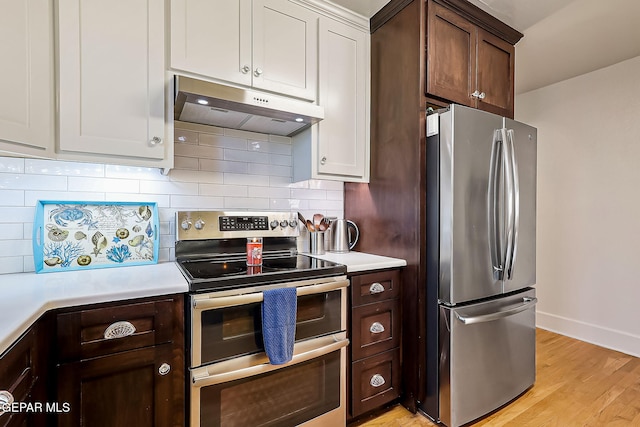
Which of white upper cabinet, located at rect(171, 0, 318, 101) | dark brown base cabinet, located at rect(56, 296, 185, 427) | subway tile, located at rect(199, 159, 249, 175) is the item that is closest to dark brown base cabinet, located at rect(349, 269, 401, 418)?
dark brown base cabinet, located at rect(56, 296, 185, 427)

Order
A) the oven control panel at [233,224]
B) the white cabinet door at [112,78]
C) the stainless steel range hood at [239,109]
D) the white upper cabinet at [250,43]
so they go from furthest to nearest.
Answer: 1. the oven control panel at [233,224]
2. the white upper cabinet at [250,43]
3. the stainless steel range hood at [239,109]
4. the white cabinet door at [112,78]

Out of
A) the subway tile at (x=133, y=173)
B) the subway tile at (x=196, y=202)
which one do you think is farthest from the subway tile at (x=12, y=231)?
the subway tile at (x=196, y=202)

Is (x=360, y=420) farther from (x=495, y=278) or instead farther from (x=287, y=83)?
(x=287, y=83)

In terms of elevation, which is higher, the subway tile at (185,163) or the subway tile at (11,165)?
the subway tile at (185,163)

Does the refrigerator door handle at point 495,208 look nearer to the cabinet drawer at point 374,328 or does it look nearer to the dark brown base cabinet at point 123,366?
the cabinet drawer at point 374,328

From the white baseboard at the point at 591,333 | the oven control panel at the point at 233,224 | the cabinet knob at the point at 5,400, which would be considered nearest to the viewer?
the cabinet knob at the point at 5,400

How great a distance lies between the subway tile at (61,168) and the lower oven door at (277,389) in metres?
1.15

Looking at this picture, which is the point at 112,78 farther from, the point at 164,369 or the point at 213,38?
the point at 164,369

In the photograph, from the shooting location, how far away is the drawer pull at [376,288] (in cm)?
179

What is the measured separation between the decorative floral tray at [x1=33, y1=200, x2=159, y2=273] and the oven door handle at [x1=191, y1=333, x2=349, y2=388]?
2.42 ft

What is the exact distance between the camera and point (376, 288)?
1.80 m

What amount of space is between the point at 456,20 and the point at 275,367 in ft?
7.38

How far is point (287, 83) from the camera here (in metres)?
1.83

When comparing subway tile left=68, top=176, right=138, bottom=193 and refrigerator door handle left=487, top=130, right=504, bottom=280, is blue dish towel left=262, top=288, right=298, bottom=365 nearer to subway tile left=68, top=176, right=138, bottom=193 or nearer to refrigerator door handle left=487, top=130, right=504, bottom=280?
subway tile left=68, top=176, right=138, bottom=193
